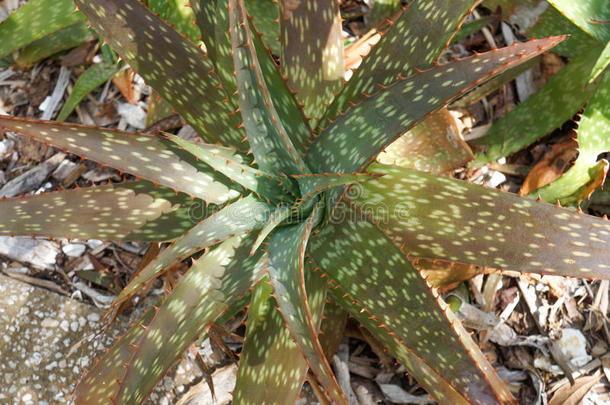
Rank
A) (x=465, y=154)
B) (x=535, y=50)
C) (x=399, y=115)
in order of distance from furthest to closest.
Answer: (x=465, y=154), (x=399, y=115), (x=535, y=50)

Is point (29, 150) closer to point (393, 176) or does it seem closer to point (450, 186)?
point (393, 176)

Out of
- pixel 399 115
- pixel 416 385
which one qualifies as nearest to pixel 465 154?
pixel 399 115

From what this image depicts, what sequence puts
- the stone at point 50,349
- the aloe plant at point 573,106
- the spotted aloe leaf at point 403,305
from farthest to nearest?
the stone at point 50,349 < the aloe plant at point 573,106 < the spotted aloe leaf at point 403,305

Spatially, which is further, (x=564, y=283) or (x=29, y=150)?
(x=29, y=150)

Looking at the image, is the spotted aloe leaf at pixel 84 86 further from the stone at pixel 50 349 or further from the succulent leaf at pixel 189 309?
the succulent leaf at pixel 189 309

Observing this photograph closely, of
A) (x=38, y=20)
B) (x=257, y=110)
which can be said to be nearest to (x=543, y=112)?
(x=257, y=110)

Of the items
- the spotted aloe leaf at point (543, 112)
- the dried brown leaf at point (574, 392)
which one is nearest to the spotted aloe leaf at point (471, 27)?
the spotted aloe leaf at point (543, 112)
